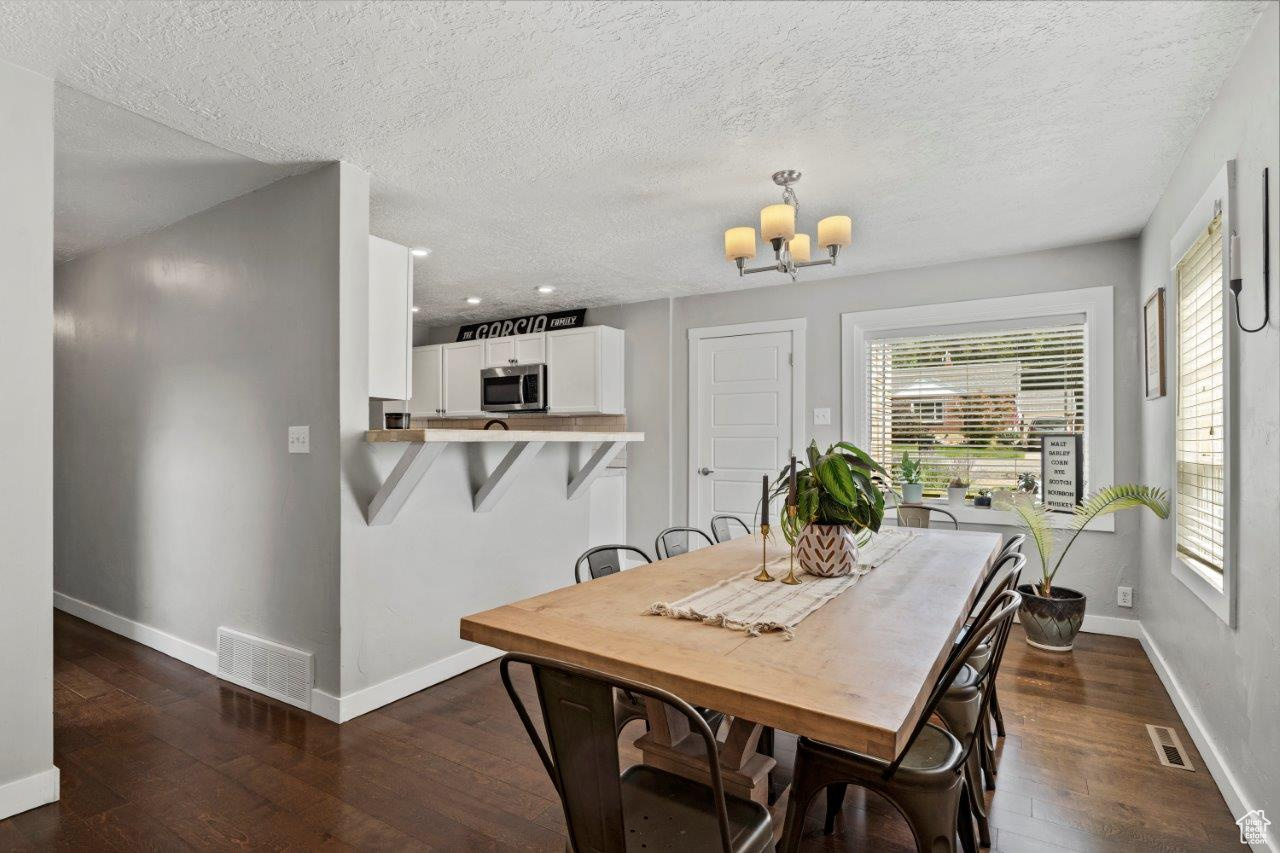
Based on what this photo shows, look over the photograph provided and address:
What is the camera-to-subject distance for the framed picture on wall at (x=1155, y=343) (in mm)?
3066

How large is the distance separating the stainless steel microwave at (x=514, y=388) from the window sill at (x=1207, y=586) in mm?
4397

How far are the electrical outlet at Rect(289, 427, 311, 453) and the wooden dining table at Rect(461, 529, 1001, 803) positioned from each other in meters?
1.55

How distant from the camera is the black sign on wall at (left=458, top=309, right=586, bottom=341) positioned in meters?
5.85

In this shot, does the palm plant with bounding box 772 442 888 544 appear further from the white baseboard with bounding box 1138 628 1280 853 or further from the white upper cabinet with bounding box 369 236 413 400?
the white upper cabinet with bounding box 369 236 413 400

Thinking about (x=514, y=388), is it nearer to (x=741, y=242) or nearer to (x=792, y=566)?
(x=741, y=242)

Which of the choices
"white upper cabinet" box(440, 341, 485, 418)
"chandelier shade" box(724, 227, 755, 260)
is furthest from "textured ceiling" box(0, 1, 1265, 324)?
"white upper cabinet" box(440, 341, 485, 418)

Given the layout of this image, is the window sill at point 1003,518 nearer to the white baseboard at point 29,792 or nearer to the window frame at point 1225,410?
the window frame at point 1225,410

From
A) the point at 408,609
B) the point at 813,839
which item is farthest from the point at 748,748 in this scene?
the point at 408,609

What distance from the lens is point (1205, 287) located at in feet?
7.86

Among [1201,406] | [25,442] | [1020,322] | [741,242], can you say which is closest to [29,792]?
[25,442]

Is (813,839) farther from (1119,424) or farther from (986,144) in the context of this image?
(1119,424)

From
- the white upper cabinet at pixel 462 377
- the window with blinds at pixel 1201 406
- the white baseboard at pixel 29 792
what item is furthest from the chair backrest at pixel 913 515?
the white baseboard at pixel 29 792

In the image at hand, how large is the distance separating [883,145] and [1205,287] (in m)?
1.24

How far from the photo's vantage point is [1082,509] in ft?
11.9
